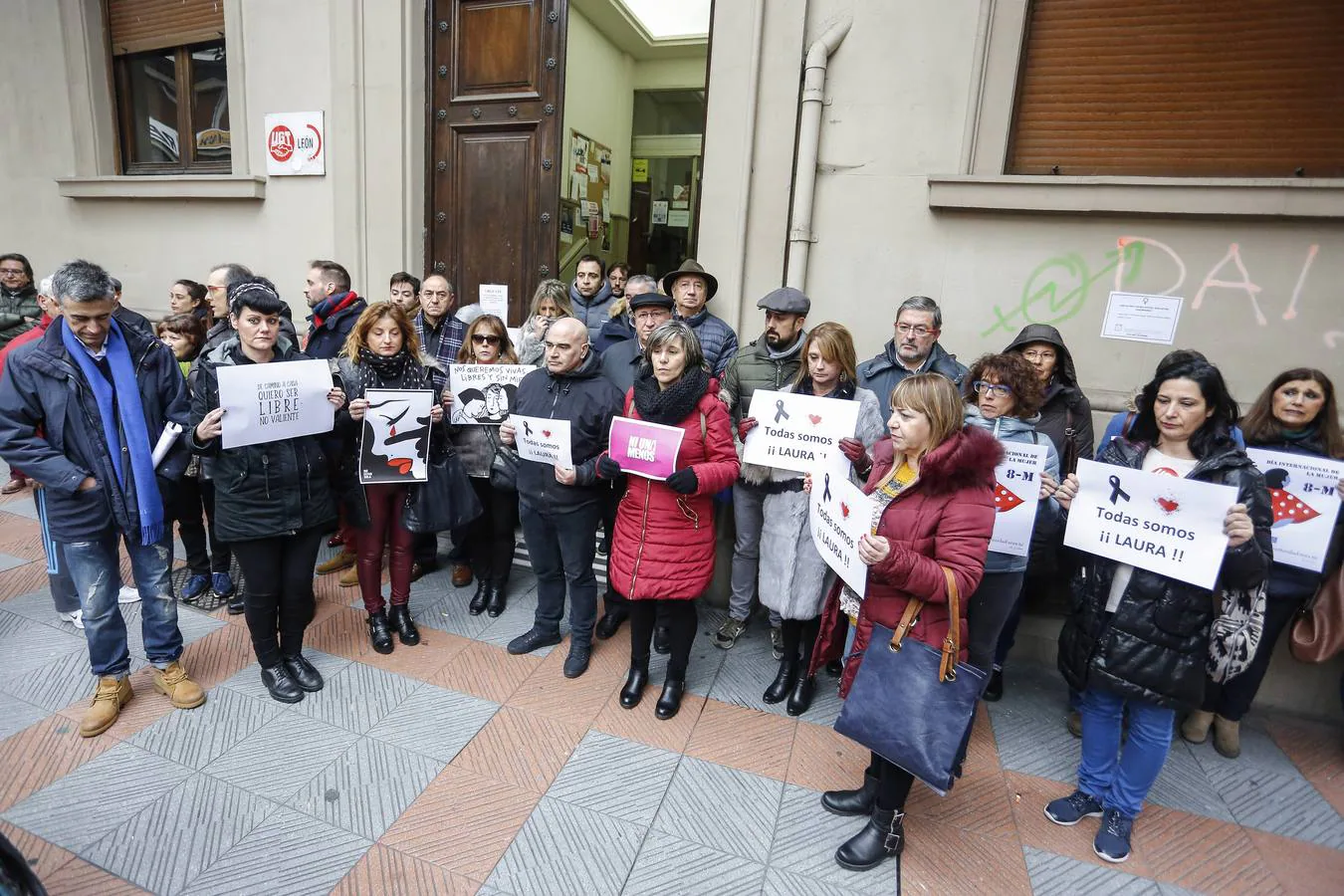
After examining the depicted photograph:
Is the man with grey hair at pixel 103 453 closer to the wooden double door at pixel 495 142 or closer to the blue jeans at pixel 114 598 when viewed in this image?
the blue jeans at pixel 114 598

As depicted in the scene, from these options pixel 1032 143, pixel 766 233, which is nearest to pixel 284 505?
pixel 766 233

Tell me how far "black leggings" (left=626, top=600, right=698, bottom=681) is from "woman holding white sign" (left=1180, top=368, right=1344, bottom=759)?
267 centimetres

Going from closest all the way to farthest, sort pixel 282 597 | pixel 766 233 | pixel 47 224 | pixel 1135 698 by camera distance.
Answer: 1. pixel 1135 698
2. pixel 282 597
3. pixel 766 233
4. pixel 47 224

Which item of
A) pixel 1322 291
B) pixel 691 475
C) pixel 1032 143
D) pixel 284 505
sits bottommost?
pixel 284 505

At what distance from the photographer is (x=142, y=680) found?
11.5ft

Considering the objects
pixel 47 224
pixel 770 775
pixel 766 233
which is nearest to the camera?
pixel 770 775

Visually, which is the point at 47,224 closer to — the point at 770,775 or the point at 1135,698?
the point at 770,775

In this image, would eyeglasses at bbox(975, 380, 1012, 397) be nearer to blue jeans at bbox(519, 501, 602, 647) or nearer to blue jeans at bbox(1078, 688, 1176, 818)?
blue jeans at bbox(1078, 688, 1176, 818)

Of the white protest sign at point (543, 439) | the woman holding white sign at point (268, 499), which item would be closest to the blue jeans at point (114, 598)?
the woman holding white sign at point (268, 499)

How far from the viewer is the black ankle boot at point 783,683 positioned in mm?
3660

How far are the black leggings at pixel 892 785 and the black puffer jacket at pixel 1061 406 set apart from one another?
186 cm

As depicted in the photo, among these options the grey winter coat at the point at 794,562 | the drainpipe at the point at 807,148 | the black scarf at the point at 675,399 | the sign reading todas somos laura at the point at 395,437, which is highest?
the drainpipe at the point at 807,148

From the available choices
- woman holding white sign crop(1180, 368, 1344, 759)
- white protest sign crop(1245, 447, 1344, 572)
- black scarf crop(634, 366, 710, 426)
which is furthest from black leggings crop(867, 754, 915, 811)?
white protest sign crop(1245, 447, 1344, 572)

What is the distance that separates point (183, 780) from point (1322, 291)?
6.42 meters
